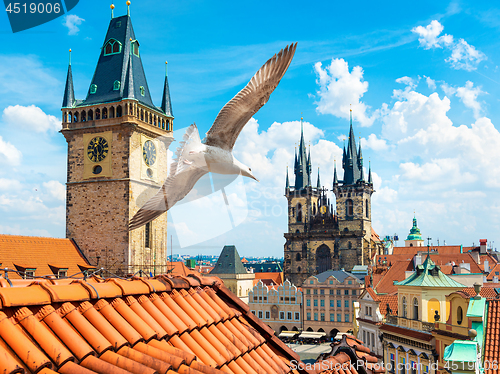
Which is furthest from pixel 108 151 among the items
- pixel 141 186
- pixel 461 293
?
pixel 461 293

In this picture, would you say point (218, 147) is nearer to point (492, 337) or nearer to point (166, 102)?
point (492, 337)

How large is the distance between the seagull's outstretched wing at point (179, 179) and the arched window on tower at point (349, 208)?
91040 mm

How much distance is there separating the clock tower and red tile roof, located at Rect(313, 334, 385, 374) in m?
27.1

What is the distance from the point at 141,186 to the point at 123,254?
5.13m

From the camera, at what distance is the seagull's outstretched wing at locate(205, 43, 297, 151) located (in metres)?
4.71

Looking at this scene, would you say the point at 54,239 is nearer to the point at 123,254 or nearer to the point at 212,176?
the point at 123,254

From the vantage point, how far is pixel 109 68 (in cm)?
3688

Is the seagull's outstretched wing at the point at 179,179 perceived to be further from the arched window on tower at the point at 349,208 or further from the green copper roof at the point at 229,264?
the arched window on tower at the point at 349,208

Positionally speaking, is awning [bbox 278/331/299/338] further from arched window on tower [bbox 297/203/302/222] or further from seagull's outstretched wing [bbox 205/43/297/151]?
seagull's outstretched wing [bbox 205/43/297/151]

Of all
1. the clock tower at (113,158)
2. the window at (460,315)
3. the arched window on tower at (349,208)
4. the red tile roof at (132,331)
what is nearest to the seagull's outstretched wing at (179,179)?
the red tile roof at (132,331)

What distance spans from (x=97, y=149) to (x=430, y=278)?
25690 millimetres

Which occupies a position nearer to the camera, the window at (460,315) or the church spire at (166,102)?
the window at (460,315)

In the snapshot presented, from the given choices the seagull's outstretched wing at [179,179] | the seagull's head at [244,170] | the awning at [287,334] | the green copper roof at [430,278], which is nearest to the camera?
the seagull's outstretched wing at [179,179]

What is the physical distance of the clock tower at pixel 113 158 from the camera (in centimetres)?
3375
